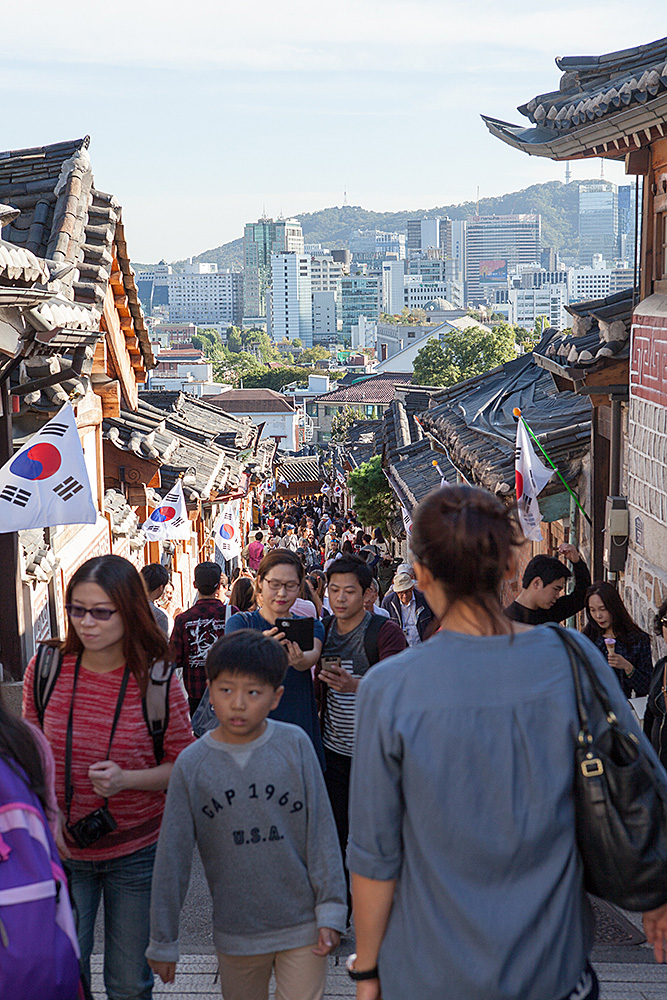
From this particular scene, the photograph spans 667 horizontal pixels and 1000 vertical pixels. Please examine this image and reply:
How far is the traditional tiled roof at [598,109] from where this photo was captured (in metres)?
7.38

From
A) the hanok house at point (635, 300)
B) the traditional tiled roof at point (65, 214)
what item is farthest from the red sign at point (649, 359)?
the traditional tiled roof at point (65, 214)

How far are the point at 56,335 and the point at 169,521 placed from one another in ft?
22.8

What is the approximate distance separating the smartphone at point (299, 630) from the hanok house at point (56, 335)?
3080 mm

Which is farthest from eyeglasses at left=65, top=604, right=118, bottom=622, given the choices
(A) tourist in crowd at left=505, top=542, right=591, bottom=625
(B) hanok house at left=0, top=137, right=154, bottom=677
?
(B) hanok house at left=0, top=137, right=154, bottom=677

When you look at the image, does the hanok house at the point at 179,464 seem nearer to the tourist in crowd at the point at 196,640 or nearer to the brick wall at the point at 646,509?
the brick wall at the point at 646,509

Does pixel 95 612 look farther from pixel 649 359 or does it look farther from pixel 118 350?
pixel 118 350

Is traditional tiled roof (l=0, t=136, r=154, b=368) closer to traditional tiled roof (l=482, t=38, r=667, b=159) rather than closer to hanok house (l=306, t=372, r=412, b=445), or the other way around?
traditional tiled roof (l=482, t=38, r=667, b=159)

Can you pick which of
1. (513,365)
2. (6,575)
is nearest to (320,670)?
(6,575)

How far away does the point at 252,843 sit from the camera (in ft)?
11.2

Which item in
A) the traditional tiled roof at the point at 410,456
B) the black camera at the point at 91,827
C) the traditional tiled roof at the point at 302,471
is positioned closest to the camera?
the black camera at the point at 91,827

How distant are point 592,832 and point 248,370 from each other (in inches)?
4922

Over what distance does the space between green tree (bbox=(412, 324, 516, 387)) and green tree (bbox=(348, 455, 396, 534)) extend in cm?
3066

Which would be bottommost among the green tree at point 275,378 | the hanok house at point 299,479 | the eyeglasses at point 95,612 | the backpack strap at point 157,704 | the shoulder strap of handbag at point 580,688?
the hanok house at point 299,479

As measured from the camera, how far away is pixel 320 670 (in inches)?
209
